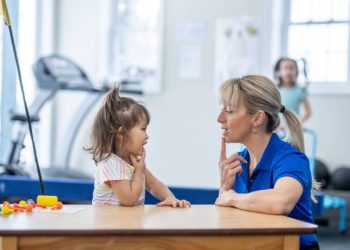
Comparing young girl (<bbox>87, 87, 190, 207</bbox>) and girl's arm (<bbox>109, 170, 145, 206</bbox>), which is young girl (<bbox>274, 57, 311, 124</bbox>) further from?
girl's arm (<bbox>109, 170, 145, 206</bbox>)

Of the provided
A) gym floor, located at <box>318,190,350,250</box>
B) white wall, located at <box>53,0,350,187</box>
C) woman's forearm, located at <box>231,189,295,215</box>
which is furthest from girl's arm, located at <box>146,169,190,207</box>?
white wall, located at <box>53,0,350,187</box>

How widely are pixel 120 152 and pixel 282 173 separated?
60 centimetres

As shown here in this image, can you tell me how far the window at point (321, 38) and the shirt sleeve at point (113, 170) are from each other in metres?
4.45

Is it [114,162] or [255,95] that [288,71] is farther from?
[114,162]

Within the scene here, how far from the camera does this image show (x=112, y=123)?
2109mm

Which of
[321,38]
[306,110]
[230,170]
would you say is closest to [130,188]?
[230,170]

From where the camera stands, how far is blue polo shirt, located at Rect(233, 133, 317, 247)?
184cm

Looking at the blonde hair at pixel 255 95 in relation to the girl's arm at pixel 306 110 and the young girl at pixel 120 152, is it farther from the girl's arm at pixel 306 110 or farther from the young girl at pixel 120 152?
the girl's arm at pixel 306 110

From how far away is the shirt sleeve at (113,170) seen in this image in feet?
6.52

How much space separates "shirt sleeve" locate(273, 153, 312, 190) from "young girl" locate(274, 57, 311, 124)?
3203 mm

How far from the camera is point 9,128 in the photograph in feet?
19.3

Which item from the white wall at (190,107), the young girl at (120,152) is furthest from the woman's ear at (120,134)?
the white wall at (190,107)

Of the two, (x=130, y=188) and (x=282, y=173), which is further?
(x=130, y=188)

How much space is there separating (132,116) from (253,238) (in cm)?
78
